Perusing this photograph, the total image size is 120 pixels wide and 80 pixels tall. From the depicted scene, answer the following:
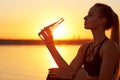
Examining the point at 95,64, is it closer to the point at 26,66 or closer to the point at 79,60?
the point at 79,60

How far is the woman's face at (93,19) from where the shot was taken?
117 inches

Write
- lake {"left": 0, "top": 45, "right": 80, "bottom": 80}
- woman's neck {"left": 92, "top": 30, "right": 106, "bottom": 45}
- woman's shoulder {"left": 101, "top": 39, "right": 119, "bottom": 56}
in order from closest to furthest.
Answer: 1. woman's shoulder {"left": 101, "top": 39, "right": 119, "bottom": 56}
2. woman's neck {"left": 92, "top": 30, "right": 106, "bottom": 45}
3. lake {"left": 0, "top": 45, "right": 80, "bottom": 80}

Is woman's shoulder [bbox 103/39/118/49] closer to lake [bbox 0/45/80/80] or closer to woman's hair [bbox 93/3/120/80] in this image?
woman's hair [bbox 93/3/120/80]

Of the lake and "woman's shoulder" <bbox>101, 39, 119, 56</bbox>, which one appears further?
the lake

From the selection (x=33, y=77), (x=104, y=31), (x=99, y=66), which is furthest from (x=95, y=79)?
(x=33, y=77)

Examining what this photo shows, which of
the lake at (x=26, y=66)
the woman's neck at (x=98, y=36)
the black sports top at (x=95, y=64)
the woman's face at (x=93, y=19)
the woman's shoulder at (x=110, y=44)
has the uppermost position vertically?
the woman's face at (x=93, y=19)

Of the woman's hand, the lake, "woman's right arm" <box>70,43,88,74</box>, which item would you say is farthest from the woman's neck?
the lake

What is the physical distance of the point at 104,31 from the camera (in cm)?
302

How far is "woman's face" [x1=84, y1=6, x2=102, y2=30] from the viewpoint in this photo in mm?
2982

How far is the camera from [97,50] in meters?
2.92

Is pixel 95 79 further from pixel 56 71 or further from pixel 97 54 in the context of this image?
pixel 56 71

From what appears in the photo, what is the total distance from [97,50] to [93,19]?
0.77ft

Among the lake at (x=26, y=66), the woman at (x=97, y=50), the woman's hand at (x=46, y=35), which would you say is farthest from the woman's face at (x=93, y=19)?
the lake at (x=26, y=66)

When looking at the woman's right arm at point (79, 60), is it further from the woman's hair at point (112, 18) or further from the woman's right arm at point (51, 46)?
the woman's hair at point (112, 18)
